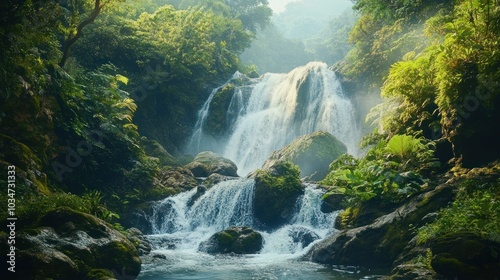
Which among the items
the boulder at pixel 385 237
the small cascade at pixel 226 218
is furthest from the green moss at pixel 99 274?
the small cascade at pixel 226 218

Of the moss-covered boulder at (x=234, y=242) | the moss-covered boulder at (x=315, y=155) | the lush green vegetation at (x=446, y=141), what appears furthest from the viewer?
the moss-covered boulder at (x=315, y=155)

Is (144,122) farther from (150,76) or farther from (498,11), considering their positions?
(498,11)

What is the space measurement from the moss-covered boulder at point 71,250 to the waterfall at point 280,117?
18939 millimetres

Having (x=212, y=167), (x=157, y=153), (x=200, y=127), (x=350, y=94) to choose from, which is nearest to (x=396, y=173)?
(x=212, y=167)

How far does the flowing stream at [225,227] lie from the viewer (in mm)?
11023

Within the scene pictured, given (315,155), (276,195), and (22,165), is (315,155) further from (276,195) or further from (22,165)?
(22,165)

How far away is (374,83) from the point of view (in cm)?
2511

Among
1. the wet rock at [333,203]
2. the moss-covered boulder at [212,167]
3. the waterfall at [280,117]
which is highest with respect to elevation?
the waterfall at [280,117]

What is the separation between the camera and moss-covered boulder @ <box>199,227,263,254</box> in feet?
47.1

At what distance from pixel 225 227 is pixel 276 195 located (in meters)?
2.55

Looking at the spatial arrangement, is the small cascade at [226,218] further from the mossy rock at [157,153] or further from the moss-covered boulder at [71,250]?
the moss-covered boulder at [71,250]

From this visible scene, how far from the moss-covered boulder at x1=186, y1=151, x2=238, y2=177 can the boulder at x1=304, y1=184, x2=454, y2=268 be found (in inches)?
478

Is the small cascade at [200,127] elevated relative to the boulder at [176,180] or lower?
elevated

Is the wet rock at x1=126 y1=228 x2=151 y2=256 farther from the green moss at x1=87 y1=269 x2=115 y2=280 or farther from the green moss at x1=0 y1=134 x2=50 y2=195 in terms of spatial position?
the green moss at x1=87 y1=269 x2=115 y2=280
